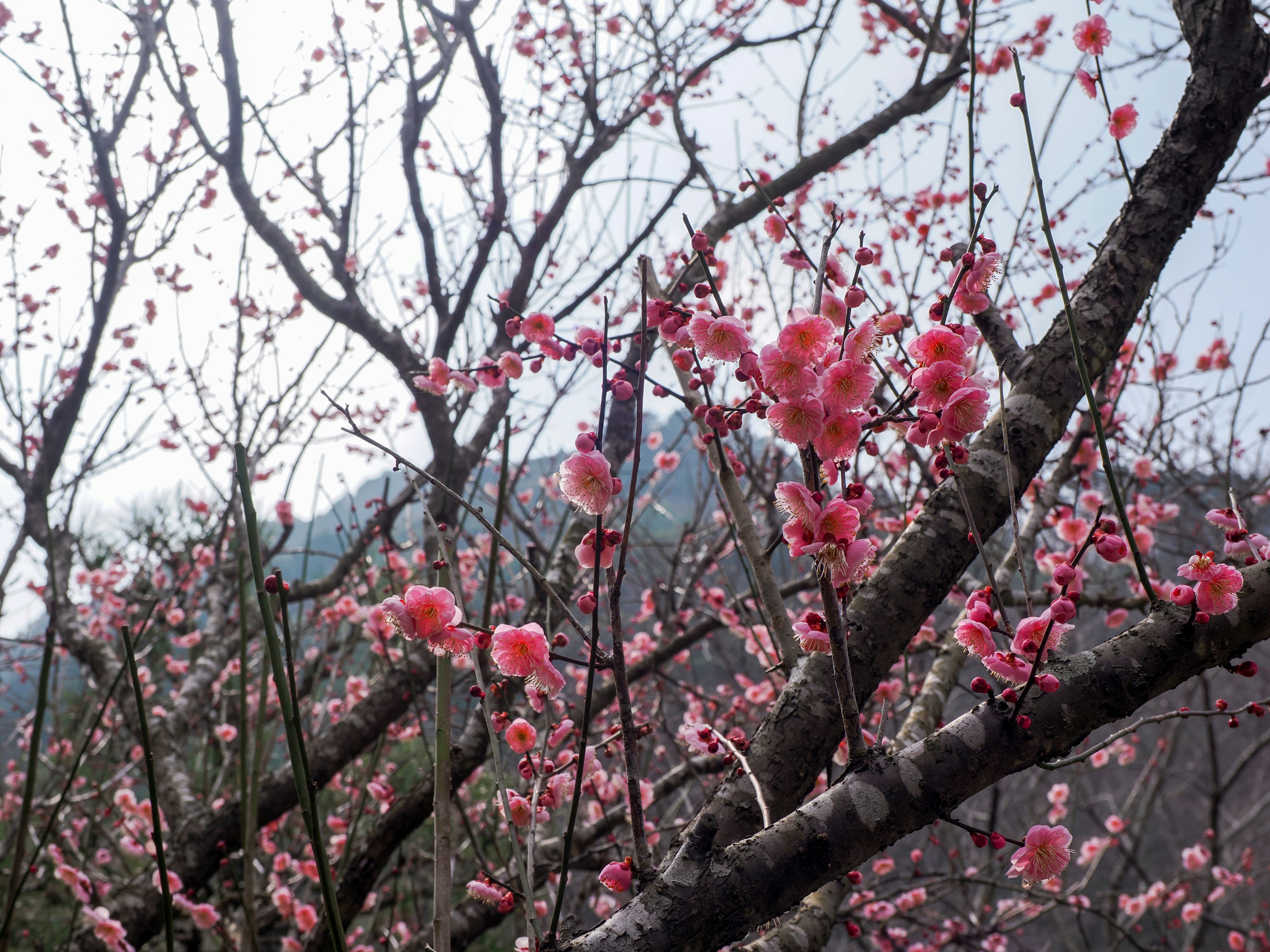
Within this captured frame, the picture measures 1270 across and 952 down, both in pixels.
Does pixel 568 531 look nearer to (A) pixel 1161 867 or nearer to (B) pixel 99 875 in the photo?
(B) pixel 99 875

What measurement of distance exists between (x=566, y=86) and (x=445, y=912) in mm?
4569

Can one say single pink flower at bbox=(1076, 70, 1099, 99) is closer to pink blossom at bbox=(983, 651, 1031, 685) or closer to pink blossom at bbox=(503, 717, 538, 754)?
pink blossom at bbox=(983, 651, 1031, 685)

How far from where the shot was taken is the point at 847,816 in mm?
944

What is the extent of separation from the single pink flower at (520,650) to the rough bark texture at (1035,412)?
33 centimetres

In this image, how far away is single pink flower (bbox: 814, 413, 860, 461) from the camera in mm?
1005

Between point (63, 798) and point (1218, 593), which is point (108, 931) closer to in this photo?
point (63, 798)

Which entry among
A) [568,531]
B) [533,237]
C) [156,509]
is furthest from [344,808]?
[156,509]

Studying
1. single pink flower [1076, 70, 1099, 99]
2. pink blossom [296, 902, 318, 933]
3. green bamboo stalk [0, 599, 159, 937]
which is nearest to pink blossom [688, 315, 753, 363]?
green bamboo stalk [0, 599, 159, 937]

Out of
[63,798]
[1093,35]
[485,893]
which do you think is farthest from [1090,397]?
[1093,35]

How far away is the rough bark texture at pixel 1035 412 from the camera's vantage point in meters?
1.29

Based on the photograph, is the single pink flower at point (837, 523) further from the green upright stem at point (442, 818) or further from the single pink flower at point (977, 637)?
the green upright stem at point (442, 818)

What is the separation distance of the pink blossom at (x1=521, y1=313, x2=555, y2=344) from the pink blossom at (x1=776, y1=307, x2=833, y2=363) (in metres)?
0.71

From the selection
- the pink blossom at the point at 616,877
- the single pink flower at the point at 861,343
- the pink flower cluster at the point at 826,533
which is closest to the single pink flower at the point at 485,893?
the pink blossom at the point at 616,877

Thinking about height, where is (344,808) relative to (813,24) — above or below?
below
